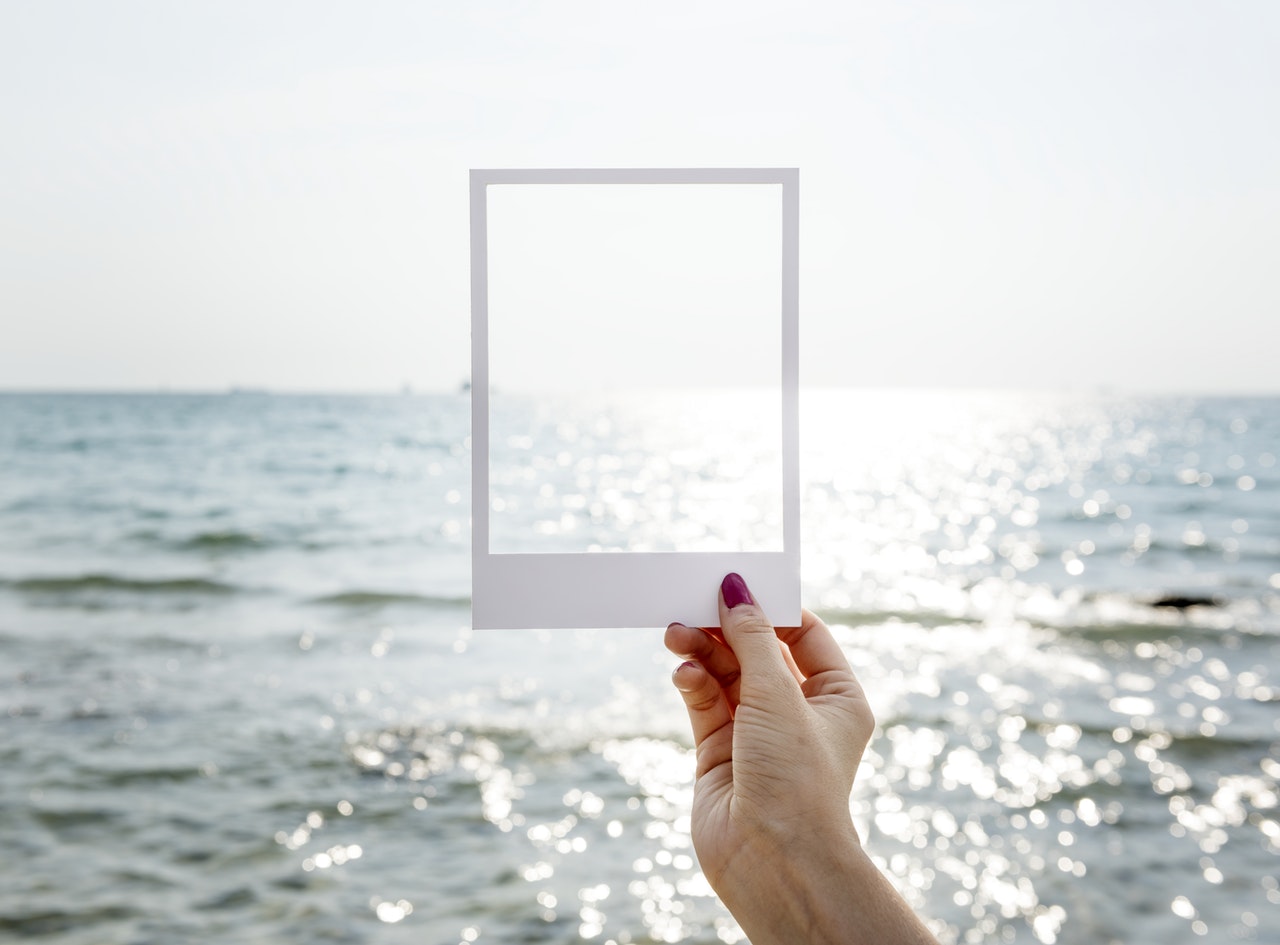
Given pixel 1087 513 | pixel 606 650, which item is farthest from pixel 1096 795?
pixel 1087 513

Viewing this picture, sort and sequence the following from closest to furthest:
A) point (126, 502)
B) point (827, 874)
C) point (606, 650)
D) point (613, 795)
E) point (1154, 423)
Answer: point (827, 874) < point (613, 795) < point (606, 650) < point (126, 502) < point (1154, 423)

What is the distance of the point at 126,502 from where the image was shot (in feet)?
46.6

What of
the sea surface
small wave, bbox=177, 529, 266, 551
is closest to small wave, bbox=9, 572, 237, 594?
the sea surface

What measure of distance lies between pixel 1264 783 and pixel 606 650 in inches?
158

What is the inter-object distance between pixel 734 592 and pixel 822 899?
0.42 meters

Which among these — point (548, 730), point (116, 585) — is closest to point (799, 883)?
point (548, 730)

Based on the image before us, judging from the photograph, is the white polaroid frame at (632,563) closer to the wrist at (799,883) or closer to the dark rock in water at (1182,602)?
the wrist at (799,883)

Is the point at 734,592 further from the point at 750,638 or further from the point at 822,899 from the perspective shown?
the point at 822,899

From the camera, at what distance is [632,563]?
4.66 ft

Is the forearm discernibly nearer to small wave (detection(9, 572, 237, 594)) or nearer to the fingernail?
the fingernail

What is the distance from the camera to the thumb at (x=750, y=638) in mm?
1376

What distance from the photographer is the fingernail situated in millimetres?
1403

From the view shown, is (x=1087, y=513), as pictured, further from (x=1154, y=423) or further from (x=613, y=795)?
(x=1154, y=423)

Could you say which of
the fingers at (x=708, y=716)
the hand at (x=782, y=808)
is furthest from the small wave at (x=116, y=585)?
the hand at (x=782, y=808)
